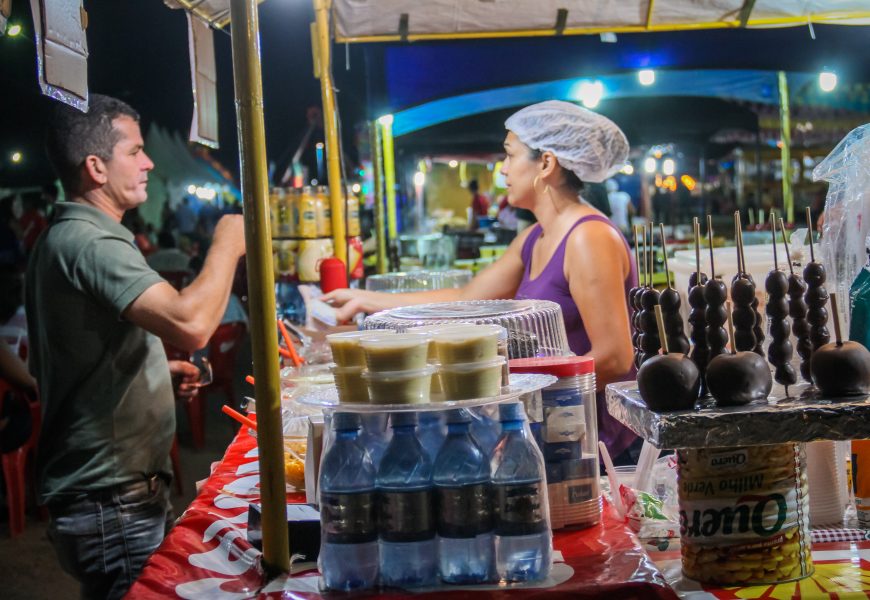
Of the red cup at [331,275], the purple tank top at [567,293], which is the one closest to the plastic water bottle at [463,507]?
the purple tank top at [567,293]

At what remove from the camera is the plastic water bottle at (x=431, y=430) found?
1.75m

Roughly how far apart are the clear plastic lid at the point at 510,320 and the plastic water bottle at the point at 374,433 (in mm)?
624

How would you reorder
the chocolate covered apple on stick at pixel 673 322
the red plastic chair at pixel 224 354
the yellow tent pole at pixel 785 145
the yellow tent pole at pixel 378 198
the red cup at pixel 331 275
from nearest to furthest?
the chocolate covered apple on stick at pixel 673 322 < the red cup at pixel 331 275 < the yellow tent pole at pixel 378 198 < the red plastic chair at pixel 224 354 < the yellow tent pole at pixel 785 145

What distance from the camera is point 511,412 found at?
1.75 m

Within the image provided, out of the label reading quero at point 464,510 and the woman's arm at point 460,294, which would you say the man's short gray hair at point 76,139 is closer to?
the woman's arm at point 460,294

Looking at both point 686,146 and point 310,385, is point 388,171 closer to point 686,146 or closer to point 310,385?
point 310,385

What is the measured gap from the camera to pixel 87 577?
304cm

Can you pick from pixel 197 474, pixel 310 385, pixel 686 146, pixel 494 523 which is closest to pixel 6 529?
pixel 197 474

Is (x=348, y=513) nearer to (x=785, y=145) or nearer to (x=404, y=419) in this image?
(x=404, y=419)

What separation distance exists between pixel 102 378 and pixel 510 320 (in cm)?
147

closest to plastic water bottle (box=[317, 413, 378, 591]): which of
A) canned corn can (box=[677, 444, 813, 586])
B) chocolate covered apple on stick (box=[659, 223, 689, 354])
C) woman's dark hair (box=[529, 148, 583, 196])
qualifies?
canned corn can (box=[677, 444, 813, 586])

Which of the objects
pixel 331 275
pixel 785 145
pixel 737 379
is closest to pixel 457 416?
pixel 737 379

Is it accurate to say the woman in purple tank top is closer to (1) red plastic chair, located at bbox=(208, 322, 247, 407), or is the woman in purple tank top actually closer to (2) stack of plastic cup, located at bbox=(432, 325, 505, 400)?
(2) stack of plastic cup, located at bbox=(432, 325, 505, 400)

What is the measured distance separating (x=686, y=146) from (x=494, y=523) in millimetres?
19003
